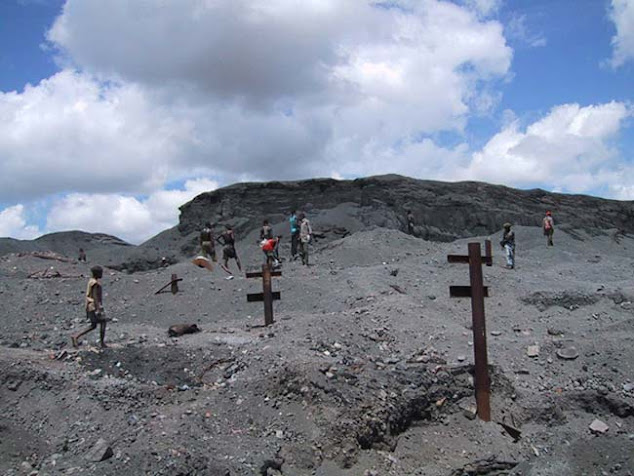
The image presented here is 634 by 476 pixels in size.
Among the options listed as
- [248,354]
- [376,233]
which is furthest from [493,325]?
[376,233]

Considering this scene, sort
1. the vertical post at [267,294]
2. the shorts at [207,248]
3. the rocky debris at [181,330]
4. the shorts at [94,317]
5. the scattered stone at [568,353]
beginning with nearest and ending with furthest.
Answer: the shorts at [94,317] → the scattered stone at [568,353] → the rocky debris at [181,330] → the vertical post at [267,294] → the shorts at [207,248]

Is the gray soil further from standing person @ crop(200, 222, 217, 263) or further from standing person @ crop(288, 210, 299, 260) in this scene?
standing person @ crop(288, 210, 299, 260)

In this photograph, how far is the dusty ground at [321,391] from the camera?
668cm

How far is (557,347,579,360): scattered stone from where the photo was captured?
970 centimetres

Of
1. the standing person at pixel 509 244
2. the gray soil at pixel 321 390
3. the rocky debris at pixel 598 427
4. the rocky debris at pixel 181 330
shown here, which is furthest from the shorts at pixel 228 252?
the rocky debris at pixel 598 427

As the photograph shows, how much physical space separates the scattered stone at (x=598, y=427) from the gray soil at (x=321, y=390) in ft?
0.20

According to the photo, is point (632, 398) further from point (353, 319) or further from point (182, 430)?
point (182, 430)

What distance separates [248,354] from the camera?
28.6 ft

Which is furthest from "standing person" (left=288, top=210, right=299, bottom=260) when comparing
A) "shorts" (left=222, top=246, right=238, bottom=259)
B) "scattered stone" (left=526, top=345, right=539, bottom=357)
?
"scattered stone" (left=526, top=345, right=539, bottom=357)

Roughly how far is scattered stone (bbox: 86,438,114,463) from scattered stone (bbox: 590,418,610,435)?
609 cm

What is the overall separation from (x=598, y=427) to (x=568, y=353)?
1.78 meters

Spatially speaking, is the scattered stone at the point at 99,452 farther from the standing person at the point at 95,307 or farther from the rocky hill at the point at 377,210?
the rocky hill at the point at 377,210

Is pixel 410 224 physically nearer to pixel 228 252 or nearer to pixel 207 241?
pixel 207 241

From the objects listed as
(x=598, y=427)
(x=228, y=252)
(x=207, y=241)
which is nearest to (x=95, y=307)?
(x=598, y=427)
